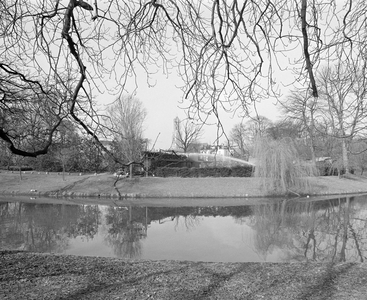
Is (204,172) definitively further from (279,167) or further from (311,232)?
(311,232)

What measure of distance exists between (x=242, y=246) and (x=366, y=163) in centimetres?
2864

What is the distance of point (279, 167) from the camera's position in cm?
1878

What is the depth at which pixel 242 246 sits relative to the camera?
8.10 metres

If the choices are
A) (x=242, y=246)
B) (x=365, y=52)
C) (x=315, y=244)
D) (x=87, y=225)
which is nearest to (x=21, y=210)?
(x=87, y=225)

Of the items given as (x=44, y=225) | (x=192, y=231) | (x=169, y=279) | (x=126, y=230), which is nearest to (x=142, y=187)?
(x=44, y=225)

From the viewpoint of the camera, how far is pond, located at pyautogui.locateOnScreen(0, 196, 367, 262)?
24.3ft

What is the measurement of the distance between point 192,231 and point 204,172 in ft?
45.3

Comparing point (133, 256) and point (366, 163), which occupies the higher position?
point (366, 163)

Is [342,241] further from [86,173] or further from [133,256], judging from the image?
[86,173]

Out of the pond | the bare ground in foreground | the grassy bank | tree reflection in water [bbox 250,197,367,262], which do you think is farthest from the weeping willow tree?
the bare ground in foreground

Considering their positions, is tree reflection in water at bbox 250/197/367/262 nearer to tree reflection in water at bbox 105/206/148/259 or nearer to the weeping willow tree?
tree reflection in water at bbox 105/206/148/259

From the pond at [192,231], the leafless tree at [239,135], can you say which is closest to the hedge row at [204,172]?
the pond at [192,231]

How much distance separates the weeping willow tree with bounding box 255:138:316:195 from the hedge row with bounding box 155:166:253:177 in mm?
4356

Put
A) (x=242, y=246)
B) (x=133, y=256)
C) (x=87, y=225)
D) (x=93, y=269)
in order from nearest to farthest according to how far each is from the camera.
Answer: (x=93, y=269)
(x=133, y=256)
(x=242, y=246)
(x=87, y=225)
